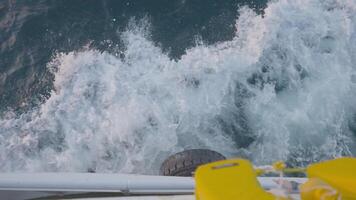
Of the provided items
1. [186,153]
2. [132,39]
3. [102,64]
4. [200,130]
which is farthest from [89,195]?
[132,39]

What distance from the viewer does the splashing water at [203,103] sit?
5.32 metres

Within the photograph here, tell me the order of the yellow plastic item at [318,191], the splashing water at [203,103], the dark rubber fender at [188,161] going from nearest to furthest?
the yellow plastic item at [318,191] < the dark rubber fender at [188,161] < the splashing water at [203,103]

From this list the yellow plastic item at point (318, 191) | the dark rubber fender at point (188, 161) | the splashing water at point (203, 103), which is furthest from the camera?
the splashing water at point (203, 103)

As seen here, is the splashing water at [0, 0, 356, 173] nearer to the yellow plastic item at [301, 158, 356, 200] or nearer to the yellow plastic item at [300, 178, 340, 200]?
the yellow plastic item at [301, 158, 356, 200]

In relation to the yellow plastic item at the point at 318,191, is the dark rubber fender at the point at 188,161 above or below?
above

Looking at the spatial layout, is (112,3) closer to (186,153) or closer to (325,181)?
(186,153)

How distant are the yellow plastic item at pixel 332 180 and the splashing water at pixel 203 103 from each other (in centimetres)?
260

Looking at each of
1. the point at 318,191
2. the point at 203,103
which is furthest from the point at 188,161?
the point at 318,191

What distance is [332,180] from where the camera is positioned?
8.05ft

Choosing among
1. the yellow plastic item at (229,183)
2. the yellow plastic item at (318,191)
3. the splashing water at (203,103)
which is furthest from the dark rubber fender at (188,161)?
the yellow plastic item at (318,191)

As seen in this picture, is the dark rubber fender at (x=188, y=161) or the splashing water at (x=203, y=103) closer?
A: the dark rubber fender at (x=188, y=161)

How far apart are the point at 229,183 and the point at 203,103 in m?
3.38

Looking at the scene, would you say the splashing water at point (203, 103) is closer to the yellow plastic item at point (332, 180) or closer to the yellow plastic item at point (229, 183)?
the yellow plastic item at point (332, 180)

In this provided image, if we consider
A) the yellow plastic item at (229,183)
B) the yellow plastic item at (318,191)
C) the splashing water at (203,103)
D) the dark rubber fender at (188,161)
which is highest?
the splashing water at (203,103)
